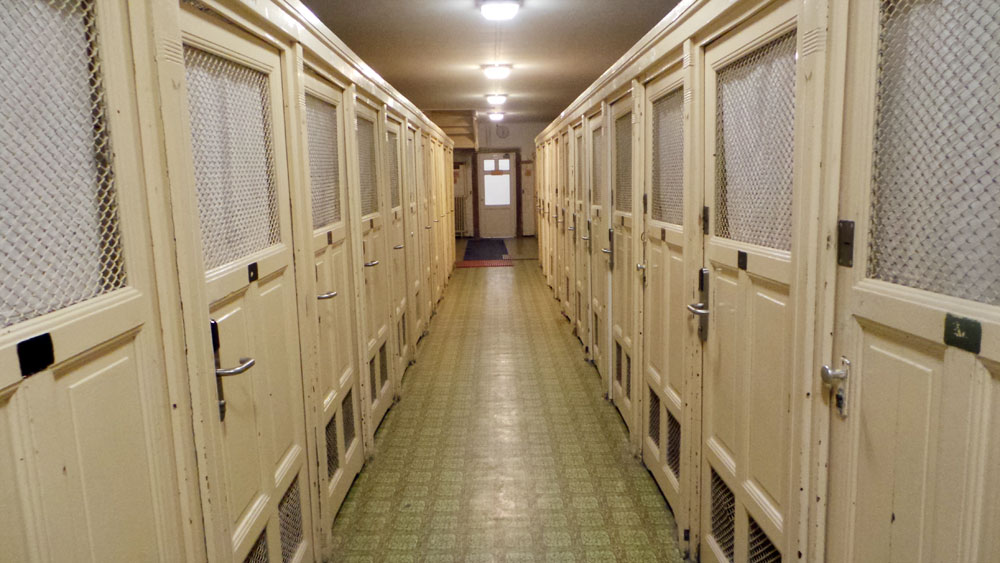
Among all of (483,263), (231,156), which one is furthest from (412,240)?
(483,263)

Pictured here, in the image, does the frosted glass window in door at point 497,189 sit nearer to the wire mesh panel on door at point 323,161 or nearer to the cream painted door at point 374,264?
the cream painted door at point 374,264

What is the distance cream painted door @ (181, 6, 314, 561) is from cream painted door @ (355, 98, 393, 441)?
106 cm

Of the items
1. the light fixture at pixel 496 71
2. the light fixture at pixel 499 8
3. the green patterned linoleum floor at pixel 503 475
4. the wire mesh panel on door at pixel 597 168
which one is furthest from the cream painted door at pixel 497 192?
the light fixture at pixel 499 8

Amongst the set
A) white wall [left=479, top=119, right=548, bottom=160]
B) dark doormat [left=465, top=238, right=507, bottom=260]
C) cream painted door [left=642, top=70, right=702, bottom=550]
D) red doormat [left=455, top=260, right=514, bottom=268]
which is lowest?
red doormat [left=455, top=260, right=514, bottom=268]

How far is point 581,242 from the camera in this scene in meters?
5.18

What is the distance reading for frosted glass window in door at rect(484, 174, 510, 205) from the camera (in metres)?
14.7

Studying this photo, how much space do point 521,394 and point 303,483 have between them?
217 cm

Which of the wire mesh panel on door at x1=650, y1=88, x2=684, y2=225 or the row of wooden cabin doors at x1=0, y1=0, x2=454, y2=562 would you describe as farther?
the wire mesh panel on door at x1=650, y1=88, x2=684, y2=225

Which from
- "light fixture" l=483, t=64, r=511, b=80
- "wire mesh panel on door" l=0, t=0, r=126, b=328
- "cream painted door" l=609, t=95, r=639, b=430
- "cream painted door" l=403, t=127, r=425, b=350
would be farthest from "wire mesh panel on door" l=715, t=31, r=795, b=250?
"light fixture" l=483, t=64, r=511, b=80

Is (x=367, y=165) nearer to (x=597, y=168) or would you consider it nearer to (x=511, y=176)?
(x=597, y=168)

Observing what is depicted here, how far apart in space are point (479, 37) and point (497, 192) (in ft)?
31.0

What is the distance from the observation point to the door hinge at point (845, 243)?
1.29 m

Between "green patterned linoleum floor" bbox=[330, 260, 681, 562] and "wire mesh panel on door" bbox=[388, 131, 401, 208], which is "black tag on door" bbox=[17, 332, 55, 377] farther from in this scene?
"wire mesh panel on door" bbox=[388, 131, 401, 208]

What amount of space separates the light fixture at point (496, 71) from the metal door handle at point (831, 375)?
577cm
